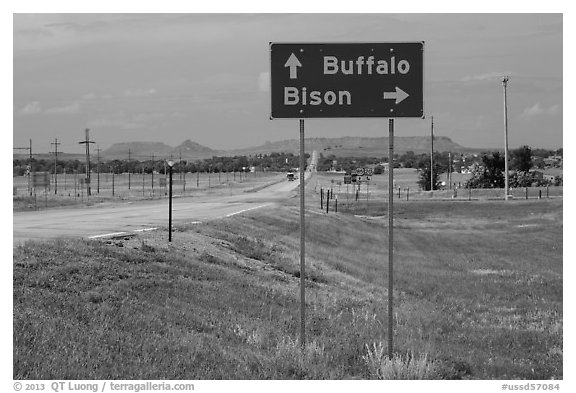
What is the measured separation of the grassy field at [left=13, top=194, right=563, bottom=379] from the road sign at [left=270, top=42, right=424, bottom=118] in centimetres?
328

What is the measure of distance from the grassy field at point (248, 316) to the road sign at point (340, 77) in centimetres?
328

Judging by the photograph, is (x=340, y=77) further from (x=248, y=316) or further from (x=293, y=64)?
(x=248, y=316)

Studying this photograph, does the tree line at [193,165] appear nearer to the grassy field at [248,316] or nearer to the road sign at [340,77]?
the grassy field at [248,316]

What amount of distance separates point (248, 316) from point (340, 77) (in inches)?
205

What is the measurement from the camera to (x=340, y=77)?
10.2m

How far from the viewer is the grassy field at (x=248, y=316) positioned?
10125 millimetres

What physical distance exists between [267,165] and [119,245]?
17268cm

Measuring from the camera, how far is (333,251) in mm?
33125

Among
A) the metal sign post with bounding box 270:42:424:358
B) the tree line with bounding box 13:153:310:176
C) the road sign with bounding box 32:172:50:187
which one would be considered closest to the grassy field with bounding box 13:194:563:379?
the metal sign post with bounding box 270:42:424:358

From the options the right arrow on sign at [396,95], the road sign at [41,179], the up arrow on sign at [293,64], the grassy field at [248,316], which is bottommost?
the grassy field at [248,316]

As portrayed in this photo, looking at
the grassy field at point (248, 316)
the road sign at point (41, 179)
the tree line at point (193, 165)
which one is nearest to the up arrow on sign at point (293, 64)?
the grassy field at point (248, 316)

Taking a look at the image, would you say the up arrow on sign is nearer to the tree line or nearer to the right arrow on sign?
the right arrow on sign

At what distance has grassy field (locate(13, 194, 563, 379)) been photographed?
10125mm

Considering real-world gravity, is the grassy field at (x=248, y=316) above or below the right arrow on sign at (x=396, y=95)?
below
